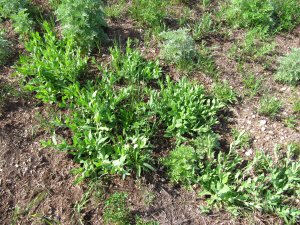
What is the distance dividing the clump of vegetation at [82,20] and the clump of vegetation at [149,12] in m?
0.74

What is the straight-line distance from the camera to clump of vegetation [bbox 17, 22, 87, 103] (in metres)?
3.79

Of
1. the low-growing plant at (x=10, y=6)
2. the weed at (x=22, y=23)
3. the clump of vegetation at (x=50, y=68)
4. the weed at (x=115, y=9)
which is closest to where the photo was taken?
the clump of vegetation at (x=50, y=68)

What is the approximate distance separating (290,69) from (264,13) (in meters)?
1.13

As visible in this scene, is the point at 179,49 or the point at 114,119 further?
the point at 179,49

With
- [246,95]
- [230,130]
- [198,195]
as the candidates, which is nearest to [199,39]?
[246,95]

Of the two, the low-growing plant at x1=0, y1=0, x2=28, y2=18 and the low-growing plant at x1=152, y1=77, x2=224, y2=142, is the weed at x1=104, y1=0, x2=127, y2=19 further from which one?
the low-growing plant at x1=152, y1=77, x2=224, y2=142

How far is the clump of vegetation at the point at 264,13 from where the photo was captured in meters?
4.70

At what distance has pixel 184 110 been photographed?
3.61 metres

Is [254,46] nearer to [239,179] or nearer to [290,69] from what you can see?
[290,69]

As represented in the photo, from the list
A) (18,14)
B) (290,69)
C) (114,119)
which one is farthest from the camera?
(18,14)

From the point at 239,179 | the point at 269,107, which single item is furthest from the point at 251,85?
the point at 239,179

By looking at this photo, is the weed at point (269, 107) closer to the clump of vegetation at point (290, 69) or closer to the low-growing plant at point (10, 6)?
the clump of vegetation at point (290, 69)

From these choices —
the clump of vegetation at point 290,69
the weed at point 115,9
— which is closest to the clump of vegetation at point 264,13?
the clump of vegetation at point 290,69

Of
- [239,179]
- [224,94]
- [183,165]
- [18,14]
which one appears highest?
[18,14]
